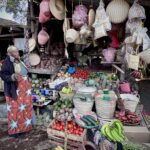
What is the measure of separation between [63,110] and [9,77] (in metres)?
1.20

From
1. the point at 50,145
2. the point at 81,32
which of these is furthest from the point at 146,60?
the point at 50,145

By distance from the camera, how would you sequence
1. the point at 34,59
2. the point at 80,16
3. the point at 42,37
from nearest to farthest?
A: the point at 80,16 < the point at 42,37 < the point at 34,59

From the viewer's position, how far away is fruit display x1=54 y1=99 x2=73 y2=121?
5.20m

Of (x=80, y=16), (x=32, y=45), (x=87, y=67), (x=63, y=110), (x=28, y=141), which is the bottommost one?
(x=28, y=141)

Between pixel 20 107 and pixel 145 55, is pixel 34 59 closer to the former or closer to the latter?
pixel 20 107

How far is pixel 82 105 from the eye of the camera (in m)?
5.29

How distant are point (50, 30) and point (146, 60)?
9.23 feet

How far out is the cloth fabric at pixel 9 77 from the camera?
514 centimetres

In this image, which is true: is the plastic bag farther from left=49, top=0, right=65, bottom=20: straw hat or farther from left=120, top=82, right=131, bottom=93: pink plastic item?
left=120, top=82, right=131, bottom=93: pink plastic item

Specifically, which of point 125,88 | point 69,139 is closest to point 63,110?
point 69,139

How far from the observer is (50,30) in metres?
6.95

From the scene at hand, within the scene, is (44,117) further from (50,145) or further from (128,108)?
(128,108)

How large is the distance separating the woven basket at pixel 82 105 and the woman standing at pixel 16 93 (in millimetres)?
936

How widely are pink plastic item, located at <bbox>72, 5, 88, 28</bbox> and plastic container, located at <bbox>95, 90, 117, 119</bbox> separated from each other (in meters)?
1.51
